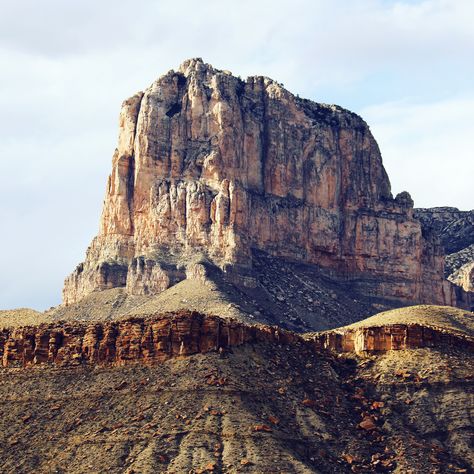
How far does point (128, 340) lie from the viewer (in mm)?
129750

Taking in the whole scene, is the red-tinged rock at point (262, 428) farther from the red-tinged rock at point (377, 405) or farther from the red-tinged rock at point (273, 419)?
the red-tinged rock at point (377, 405)

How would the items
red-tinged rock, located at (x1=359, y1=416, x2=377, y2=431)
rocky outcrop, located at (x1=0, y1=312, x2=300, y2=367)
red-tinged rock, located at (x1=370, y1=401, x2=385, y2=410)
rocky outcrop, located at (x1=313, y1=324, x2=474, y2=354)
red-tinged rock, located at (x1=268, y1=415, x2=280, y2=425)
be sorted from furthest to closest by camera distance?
rocky outcrop, located at (x1=313, y1=324, x2=474, y2=354) < rocky outcrop, located at (x1=0, y1=312, x2=300, y2=367) < red-tinged rock, located at (x1=370, y1=401, x2=385, y2=410) < red-tinged rock, located at (x1=359, y1=416, x2=377, y2=431) < red-tinged rock, located at (x1=268, y1=415, x2=280, y2=425)

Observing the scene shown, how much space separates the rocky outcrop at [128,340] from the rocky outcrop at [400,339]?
903 cm

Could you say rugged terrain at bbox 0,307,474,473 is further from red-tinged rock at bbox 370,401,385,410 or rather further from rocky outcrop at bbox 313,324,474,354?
rocky outcrop at bbox 313,324,474,354

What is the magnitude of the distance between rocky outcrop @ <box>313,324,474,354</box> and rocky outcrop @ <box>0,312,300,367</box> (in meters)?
9.03

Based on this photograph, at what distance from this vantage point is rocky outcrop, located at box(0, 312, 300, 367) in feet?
424

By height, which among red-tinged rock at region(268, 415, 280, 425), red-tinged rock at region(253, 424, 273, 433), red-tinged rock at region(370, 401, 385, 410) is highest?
red-tinged rock at region(370, 401, 385, 410)

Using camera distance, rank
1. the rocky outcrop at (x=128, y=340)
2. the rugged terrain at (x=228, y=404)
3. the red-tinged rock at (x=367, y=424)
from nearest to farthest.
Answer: the rugged terrain at (x=228, y=404), the red-tinged rock at (x=367, y=424), the rocky outcrop at (x=128, y=340)

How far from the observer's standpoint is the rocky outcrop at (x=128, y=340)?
424 ft

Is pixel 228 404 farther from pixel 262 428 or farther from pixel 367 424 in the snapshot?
pixel 367 424

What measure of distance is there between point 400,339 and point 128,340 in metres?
21.0

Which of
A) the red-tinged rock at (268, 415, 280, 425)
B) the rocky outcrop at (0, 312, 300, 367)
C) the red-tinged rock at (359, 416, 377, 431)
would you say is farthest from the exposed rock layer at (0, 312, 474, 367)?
the red-tinged rock at (359, 416, 377, 431)

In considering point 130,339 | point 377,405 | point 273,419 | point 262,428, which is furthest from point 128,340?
point 377,405

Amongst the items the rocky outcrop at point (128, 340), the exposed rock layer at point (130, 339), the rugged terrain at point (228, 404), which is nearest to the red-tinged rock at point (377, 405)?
the rugged terrain at point (228, 404)
